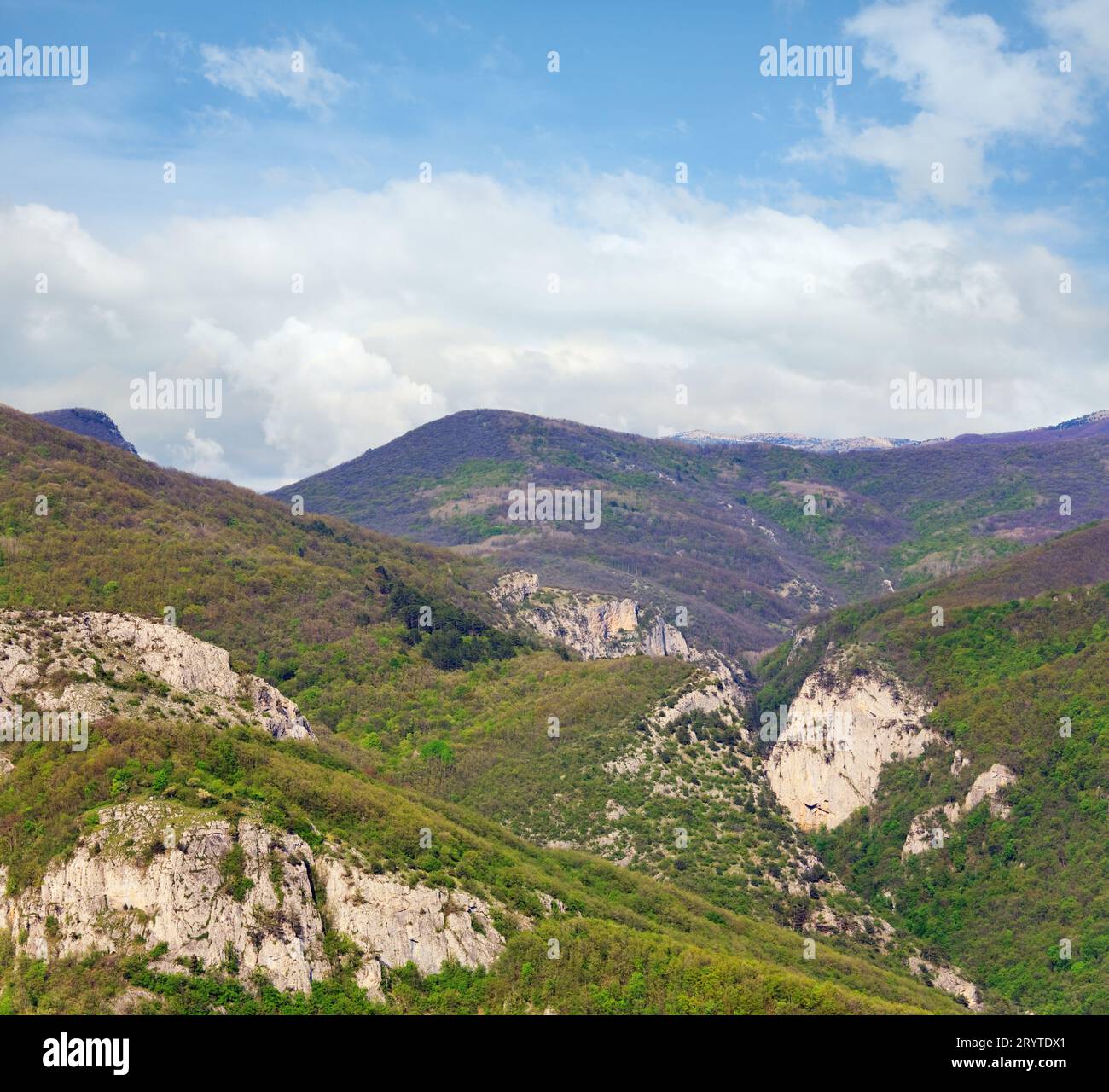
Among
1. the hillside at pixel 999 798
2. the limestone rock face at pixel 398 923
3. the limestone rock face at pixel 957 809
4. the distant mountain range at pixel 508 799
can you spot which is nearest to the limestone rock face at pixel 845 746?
the distant mountain range at pixel 508 799

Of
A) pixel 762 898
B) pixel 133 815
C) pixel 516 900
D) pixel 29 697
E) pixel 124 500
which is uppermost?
pixel 124 500

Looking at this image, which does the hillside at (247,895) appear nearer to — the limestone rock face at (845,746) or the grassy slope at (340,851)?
the grassy slope at (340,851)

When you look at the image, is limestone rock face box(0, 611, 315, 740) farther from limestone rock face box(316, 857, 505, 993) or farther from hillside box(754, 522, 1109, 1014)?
hillside box(754, 522, 1109, 1014)

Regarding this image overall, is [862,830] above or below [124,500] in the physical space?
below

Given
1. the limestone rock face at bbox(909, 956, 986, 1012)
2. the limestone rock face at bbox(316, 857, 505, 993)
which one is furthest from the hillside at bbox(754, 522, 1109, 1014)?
the limestone rock face at bbox(316, 857, 505, 993)

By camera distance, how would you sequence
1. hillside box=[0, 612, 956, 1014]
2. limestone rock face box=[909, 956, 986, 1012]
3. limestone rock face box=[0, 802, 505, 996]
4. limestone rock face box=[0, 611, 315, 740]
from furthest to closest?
limestone rock face box=[909, 956, 986, 1012] → limestone rock face box=[0, 611, 315, 740] → limestone rock face box=[0, 802, 505, 996] → hillside box=[0, 612, 956, 1014]

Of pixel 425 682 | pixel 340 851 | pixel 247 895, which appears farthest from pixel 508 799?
pixel 247 895
